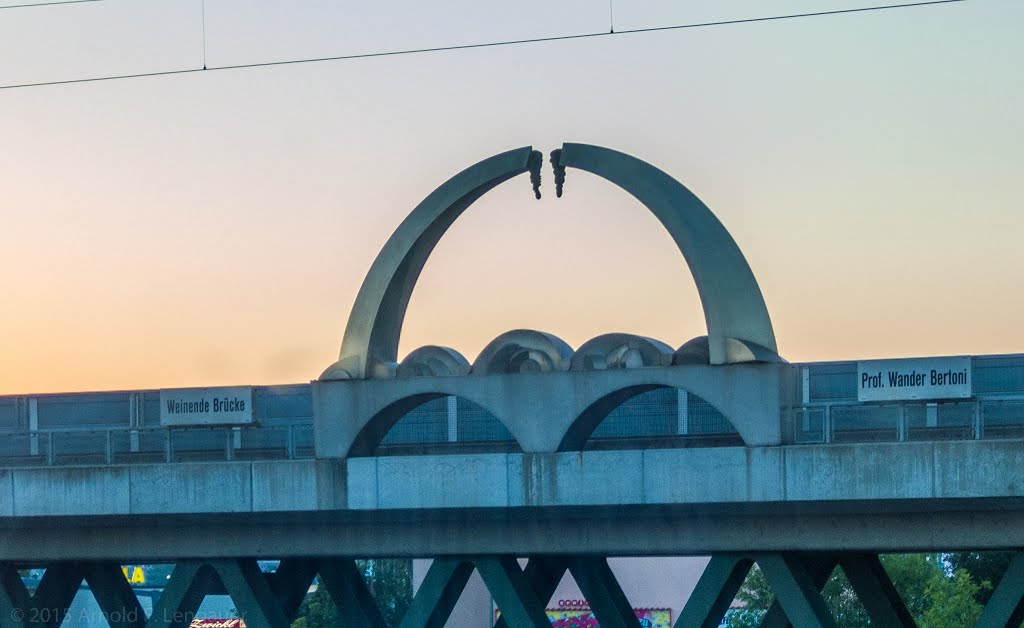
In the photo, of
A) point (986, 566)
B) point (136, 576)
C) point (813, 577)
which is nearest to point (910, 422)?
point (813, 577)

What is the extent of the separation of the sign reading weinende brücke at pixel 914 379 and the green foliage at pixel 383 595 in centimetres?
5235

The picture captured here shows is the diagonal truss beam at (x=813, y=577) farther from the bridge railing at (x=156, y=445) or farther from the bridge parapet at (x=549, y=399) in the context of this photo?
the bridge railing at (x=156, y=445)

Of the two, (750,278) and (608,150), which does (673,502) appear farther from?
(608,150)

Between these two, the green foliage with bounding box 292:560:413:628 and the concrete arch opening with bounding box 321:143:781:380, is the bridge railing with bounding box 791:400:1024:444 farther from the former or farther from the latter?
the green foliage with bounding box 292:560:413:628

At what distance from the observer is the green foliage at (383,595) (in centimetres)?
7044

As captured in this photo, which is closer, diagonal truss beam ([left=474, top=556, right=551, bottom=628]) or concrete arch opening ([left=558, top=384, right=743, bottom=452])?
diagonal truss beam ([left=474, top=556, right=551, bottom=628])

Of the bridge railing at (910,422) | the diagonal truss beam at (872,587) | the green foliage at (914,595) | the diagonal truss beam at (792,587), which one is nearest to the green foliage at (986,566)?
the green foliage at (914,595)

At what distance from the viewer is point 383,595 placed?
75.0 metres

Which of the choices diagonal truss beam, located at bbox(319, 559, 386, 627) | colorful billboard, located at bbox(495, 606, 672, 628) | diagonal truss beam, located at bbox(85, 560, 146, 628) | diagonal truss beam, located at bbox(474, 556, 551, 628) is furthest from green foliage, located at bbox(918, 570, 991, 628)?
diagonal truss beam, located at bbox(85, 560, 146, 628)

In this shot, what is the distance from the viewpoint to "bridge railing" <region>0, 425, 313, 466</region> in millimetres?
25062

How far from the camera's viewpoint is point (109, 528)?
84.5 feet

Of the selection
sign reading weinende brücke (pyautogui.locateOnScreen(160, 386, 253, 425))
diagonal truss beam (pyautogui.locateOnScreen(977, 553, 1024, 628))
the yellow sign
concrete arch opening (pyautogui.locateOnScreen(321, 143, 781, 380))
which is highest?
the yellow sign

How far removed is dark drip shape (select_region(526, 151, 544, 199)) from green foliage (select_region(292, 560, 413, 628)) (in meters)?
50.2

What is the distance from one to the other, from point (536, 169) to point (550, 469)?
14.2 feet
